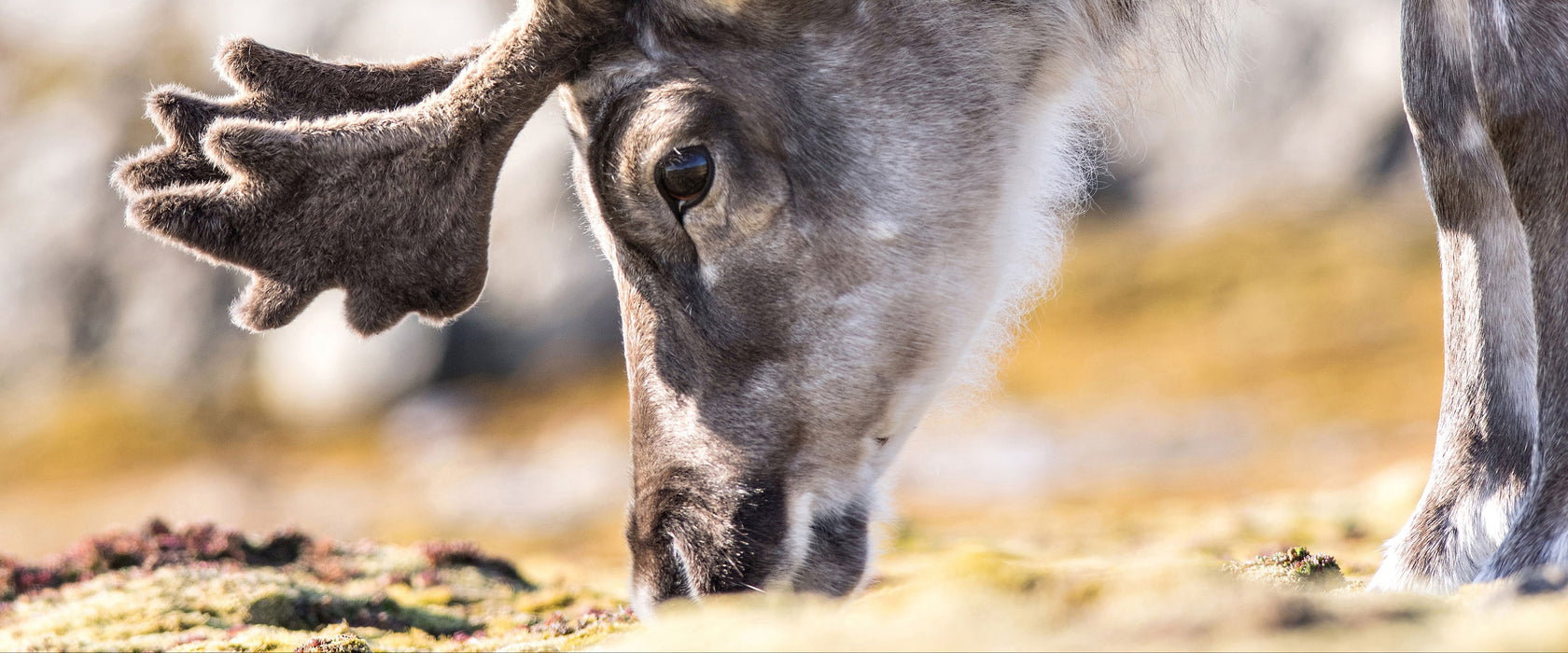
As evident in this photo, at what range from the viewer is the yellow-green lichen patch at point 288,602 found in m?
6.09

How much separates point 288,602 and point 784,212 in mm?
3571

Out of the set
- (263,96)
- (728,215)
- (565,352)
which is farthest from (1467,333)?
(565,352)

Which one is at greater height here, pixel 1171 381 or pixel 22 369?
pixel 22 369

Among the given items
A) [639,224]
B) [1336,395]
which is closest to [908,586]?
[639,224]

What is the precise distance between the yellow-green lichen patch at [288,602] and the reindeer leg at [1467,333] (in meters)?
3.53

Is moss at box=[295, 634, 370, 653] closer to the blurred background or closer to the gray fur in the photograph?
the gray fur

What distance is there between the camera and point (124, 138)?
41.5m

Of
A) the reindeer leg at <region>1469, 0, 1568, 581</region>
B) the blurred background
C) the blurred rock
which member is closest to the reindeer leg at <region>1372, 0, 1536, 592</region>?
the reindeer leg at <region>1469, 0, 1568, 581</region>

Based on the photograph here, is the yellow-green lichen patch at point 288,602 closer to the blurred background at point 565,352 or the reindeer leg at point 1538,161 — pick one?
the reindeer leg at point 1538,161

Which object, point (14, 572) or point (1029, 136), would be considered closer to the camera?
point (1029, 136)

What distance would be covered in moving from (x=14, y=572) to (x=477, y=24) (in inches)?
1143

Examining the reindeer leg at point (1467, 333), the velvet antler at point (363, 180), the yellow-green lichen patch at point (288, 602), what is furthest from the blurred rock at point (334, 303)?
the reindeer leg at point (1467, 333)

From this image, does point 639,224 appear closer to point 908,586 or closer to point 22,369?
point 908,586

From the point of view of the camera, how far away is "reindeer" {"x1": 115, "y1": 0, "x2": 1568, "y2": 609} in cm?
471
